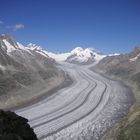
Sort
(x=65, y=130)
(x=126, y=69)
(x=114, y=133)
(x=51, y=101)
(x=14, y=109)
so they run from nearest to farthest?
1. (x=114, y=133)
2. (x=65, y=130)
3. (x=14, y=109)
4. (x=51, y=101)
5. (x=126, y=69)

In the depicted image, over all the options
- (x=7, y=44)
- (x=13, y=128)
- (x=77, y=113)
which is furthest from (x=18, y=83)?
(x=13, y=128)

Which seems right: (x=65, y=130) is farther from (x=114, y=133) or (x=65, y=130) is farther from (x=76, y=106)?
(x=76, y=106)

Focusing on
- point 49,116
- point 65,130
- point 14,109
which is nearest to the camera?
point 65,130

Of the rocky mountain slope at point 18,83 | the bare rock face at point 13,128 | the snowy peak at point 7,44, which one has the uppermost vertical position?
the snowy peak at point 7,44

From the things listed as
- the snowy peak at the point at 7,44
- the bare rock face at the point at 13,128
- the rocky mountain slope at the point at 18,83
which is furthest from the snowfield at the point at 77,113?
the snowy peak at the point at 7,44

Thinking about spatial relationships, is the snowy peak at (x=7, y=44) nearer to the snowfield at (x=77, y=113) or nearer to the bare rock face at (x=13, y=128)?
the snowfield at (x=77, y=113)

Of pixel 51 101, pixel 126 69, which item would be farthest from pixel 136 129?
pixel 126 69

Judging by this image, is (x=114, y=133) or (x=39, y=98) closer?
(x=114, y=133)
